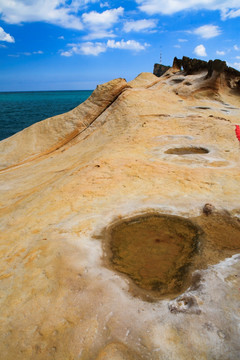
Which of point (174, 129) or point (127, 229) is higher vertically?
point (174, 129)

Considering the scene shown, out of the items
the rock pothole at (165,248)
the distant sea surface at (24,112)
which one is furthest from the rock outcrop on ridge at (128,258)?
the distant sea surface at (24,112)

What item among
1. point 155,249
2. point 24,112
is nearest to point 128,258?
point 155,249

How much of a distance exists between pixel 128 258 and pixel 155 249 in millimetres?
385

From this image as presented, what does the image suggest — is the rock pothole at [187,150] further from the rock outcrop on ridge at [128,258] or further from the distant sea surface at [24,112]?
the distant sea surface at [24,112]

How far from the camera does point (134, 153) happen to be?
20.6 ft

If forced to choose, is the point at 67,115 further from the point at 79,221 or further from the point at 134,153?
the point at 79,221

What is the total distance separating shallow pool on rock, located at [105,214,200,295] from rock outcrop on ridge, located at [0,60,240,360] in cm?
1

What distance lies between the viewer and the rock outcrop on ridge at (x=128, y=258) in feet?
6.81

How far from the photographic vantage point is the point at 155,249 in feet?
10.4

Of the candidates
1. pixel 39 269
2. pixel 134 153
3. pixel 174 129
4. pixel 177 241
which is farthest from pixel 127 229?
pixel 174 129

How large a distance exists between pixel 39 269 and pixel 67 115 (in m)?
9.63

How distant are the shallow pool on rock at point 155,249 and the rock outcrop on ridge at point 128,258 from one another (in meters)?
0.01

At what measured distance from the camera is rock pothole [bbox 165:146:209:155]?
662 cm

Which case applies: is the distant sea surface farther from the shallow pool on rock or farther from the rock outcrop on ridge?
the shallow pool on rock
